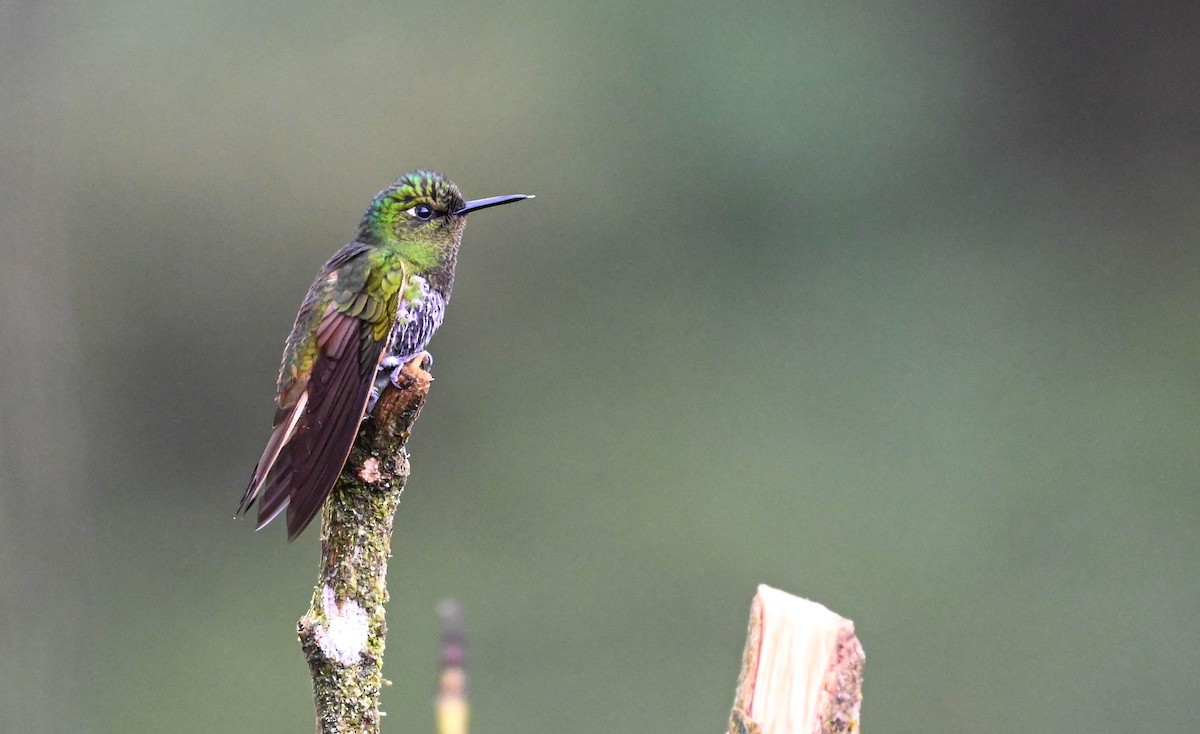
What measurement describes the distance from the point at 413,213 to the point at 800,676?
3.42 ft

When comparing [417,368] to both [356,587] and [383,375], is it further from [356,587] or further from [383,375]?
[356,587]

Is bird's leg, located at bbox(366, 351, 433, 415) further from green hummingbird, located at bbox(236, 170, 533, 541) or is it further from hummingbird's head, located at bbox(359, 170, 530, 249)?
hummingbird's head, located at bbox(359, 170, 530, 249)

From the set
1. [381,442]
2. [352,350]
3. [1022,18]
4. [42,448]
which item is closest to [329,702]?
[381,442]

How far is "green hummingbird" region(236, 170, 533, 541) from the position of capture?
4.27ft

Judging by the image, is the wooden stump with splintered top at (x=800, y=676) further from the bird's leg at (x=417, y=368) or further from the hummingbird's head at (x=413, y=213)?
the hummingbird's head at (x=413, y=213)

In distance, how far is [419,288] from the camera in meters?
1.67

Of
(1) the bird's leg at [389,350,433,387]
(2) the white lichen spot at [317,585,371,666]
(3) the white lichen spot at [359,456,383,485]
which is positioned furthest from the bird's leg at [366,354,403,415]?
(2) the white lichen spot at [317,585,371,666]

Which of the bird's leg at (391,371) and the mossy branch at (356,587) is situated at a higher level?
the bird's leg at (391,371)

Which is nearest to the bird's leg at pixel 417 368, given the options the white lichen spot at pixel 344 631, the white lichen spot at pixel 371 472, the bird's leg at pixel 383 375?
the bird's leg at pixel 383 375

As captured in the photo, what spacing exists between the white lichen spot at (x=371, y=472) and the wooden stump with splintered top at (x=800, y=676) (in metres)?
0.47

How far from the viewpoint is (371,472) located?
4.09ft

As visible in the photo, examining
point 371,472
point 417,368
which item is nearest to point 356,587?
point 371,472

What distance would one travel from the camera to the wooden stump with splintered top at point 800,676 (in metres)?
0.83

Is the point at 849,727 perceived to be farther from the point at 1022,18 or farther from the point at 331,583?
the point at 1022,18
